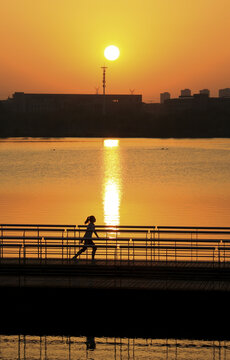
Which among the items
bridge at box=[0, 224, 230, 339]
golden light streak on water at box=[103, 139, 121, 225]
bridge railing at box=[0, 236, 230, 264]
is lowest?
bridge at box=[0, 224, 230, 339]

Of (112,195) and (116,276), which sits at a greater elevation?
(112,195)

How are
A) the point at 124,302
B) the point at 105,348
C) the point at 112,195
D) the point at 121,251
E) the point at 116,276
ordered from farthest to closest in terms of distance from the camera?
the point at 112,195
the point at 121,251
the point at 116,276
the point at 124,302
the point at 105,348

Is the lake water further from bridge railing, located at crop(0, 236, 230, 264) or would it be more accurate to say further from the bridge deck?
the bridge deck

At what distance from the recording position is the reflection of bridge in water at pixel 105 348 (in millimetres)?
19750

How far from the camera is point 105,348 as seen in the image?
20.4 m

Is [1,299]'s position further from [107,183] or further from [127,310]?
[107,183]

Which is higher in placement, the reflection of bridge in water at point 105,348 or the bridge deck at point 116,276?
the bridge deck at point 116,276

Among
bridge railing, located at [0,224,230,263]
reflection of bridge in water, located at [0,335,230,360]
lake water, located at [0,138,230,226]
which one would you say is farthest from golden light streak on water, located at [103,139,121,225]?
reflection of bridge in water, located at [0,335,230,360]

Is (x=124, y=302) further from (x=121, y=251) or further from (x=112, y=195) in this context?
(x=112, y=195)

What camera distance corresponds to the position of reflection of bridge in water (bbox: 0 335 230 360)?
19750 mm

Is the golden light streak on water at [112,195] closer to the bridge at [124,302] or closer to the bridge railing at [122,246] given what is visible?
the bridge railing at [122,246]

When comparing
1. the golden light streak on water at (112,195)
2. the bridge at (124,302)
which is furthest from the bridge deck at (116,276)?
the golden light streak on water at (112,195)

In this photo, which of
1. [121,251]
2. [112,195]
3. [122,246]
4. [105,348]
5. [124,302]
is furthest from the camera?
[112,195]

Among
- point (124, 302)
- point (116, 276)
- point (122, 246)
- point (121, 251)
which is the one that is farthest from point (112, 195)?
point (124, 302)
